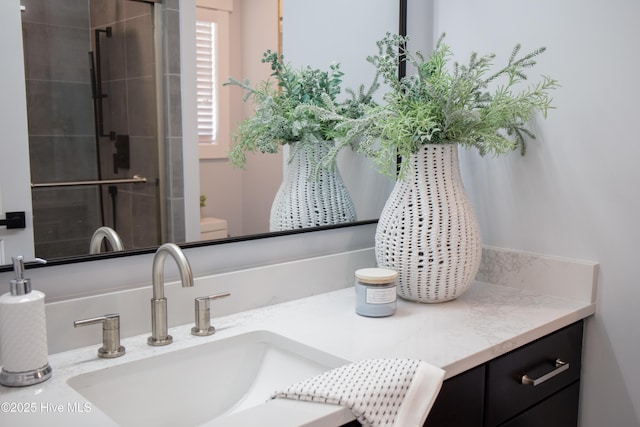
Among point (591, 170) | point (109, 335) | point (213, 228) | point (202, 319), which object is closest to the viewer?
point (109, 335)

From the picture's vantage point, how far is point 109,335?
1.16 meters

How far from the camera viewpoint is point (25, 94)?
3.62ft

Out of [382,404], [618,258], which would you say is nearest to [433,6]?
[618,258]

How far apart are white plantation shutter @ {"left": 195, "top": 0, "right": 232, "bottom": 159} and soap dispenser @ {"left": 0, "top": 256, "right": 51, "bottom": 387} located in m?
0.50

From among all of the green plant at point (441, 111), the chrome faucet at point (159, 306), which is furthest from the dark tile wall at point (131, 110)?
the green plant at point (441, 111)

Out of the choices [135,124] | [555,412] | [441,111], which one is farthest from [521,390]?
[135,124]

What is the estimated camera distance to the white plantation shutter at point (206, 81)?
133 cm

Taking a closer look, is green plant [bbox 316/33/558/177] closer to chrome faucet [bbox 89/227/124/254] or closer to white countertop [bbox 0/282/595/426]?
white countertop [bbox 0/282/595/426]

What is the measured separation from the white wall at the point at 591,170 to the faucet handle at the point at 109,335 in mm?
1092

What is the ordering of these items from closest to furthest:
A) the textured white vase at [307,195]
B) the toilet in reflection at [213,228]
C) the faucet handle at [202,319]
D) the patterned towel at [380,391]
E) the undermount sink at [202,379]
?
1. the patterned towel at [380,391]
2. the undermount sink at [202,379]
3. the faucet handle at [202,319]
4. the toilet in reflection at [213,228]
5. the textured white vase at [307,195]

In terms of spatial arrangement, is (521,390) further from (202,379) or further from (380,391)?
(202,379)

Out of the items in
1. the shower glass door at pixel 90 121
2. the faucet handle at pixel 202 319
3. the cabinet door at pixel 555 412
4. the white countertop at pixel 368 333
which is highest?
the shower glass door at pixel 90 121

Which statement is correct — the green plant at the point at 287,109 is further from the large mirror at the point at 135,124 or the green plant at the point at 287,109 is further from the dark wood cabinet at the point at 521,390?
the dark wood cabinet at the point at 521,390

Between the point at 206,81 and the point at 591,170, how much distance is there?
3.16ft
